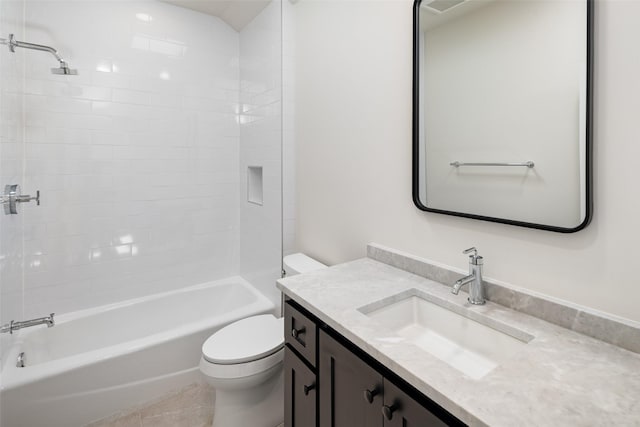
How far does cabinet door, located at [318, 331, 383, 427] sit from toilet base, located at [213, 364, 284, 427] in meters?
0.73

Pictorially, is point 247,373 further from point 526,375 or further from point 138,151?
point 138,151

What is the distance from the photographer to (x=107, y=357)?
1.83m

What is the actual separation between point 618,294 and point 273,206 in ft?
6.28

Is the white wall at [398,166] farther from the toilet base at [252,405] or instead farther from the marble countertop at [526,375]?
the toilet base at [252,405]

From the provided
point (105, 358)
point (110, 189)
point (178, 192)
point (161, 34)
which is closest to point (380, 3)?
point (161, 34)

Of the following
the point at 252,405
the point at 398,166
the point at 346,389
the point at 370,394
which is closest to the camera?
the point at 370,394

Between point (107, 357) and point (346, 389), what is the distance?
4.93 ft

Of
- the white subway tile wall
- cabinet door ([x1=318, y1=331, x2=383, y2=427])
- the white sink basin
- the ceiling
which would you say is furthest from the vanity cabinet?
the ceiling

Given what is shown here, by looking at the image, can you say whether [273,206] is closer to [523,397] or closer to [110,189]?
[110,189]

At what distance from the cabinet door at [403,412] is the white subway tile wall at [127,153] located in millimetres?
2060

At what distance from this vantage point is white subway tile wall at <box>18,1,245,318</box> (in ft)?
7.15

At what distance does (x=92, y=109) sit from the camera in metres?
2.30

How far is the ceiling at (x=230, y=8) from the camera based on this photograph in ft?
7.98

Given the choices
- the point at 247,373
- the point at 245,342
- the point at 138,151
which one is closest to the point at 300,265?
the point at 245,342
